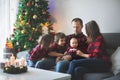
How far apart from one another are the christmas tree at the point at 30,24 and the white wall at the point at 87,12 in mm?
257

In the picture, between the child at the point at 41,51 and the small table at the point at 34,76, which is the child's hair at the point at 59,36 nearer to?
the child at the point at 41,51

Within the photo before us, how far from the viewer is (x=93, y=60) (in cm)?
357

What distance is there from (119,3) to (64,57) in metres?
1.30

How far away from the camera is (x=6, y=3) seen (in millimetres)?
5551

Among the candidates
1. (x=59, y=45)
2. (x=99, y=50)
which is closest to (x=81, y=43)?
(x=59, y=45)

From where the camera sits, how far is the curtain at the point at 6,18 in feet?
18.0

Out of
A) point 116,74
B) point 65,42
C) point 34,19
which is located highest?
point 34,19

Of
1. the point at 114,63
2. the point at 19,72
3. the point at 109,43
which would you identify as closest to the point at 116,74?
the point at 114,63

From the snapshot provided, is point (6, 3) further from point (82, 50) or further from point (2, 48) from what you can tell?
point (82, 50)

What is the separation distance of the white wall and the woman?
0.74 meters

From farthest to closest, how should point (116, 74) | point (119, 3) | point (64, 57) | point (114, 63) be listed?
point (119, 3)
point (64, 57)
point (114, 63)
point (116, 74)

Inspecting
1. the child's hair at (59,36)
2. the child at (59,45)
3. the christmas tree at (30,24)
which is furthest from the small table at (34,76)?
the christmas tree at (30,24)

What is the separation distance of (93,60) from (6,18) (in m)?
2.63

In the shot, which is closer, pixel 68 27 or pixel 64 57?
pixel 64 57
